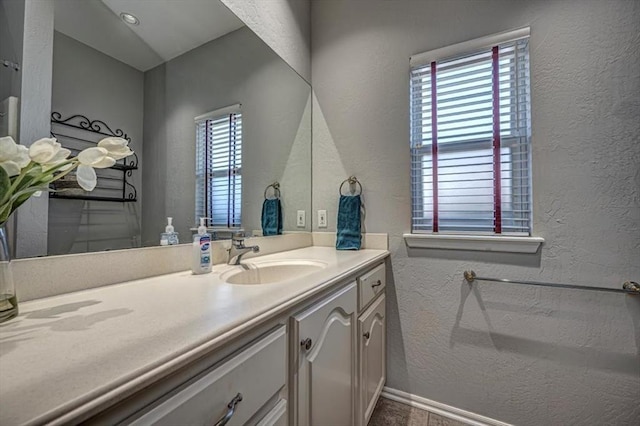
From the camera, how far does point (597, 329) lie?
117 centimetres

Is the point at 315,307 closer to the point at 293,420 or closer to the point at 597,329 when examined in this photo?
the point at 293,420

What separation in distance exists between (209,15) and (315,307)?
124 cm

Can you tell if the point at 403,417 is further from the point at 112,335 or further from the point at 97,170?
the point at 97,170

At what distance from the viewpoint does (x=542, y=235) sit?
1.26 m

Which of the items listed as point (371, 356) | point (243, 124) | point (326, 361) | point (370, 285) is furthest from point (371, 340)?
point (243, 124)

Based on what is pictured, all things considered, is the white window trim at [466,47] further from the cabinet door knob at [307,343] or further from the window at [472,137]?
the cabinet door knob at [307,343]

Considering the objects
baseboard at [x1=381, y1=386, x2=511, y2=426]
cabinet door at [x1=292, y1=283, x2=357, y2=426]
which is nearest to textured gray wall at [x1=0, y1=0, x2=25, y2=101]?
cabinet door at [x1=292, y1=283, x2=357, y2=426]

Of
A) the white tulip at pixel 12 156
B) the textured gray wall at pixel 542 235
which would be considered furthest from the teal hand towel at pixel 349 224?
the white tulip at pixel 12 156

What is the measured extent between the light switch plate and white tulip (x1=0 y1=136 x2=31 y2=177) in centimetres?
142

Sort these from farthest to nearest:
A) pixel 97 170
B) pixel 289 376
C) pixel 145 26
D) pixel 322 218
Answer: pixel 322 218
pixel 145 26
pixel 97 170
pixel 289 376

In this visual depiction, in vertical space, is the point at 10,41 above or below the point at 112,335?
above

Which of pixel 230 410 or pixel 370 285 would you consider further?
pixel 370 285

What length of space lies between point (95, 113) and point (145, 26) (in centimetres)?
38

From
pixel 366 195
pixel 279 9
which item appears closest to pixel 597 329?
pixel 366 195
